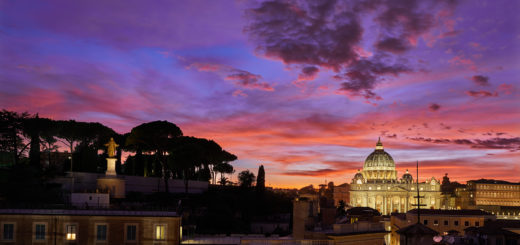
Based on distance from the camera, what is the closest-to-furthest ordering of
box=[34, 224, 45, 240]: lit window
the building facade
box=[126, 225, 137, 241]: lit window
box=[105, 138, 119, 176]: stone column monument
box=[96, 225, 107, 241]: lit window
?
the building facade < box=[34, 224, 45, 240]: lit window < box=[96, 225, 107, 241]: lit window < box=[126, 225, 137, 241]: lit window < box=[105, 138, 119, 176]: stone column monument

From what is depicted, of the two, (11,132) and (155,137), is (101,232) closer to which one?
(11,132)

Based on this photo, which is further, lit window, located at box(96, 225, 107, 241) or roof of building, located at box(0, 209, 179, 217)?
lit window, located at box(96, 225, 107, 241)

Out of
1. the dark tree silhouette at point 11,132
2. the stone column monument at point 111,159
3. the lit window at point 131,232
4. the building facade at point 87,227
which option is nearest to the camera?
the building facade at point 87,227

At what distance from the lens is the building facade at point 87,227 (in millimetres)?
33812

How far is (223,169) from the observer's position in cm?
10150

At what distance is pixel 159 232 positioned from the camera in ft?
114

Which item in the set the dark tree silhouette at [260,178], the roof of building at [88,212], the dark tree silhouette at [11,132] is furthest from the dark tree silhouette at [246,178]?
the roof of building at [88,212]

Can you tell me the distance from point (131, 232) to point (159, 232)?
70.0 inches

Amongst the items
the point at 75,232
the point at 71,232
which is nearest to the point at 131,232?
the point at 75,232

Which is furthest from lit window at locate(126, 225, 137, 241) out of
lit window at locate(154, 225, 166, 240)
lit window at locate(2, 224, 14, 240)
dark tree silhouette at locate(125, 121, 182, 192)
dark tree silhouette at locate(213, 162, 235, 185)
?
dark tree silhouette at locate(213, 162, 235, 185)

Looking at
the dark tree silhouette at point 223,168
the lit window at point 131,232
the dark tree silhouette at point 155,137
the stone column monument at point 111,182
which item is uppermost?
the dark tree silhouette at point 155,137

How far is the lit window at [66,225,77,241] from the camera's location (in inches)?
1345

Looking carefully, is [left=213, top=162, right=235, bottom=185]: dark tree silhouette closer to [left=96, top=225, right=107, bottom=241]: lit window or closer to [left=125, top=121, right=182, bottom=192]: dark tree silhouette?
[left=125, top=121, right=182, bottom=192]: dark tree silhouette

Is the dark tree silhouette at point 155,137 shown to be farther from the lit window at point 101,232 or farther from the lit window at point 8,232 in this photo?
the lit window at point 8,232
